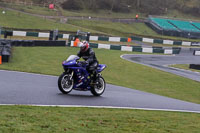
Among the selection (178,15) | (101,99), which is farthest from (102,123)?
(178,15)

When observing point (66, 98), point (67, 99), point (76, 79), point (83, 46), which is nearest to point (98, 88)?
point (76, 79)

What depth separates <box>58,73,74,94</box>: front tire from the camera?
1154 cm

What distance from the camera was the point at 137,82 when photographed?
66.2ft

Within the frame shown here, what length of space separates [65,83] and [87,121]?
12.4ft

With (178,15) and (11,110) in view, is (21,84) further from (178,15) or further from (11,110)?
(178,15)

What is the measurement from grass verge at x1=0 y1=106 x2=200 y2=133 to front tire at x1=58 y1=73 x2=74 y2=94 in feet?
6.86

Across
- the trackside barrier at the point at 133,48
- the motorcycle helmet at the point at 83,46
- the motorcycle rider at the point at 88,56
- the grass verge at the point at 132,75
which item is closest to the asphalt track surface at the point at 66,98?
the motorcycle rider at the point at 88,56

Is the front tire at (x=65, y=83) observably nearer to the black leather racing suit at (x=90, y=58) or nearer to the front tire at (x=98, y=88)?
the black leather racing suit at (x=90, y=58)

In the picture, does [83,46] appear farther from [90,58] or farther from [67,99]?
[67,99]

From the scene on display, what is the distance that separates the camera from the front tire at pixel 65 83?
11.5m

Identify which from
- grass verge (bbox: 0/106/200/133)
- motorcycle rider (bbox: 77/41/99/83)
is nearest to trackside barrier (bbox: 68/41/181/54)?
motorcycle rider (bbox: 77/41/99/83)

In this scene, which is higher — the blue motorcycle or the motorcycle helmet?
the motorcycle helmet

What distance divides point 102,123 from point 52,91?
4477 mm

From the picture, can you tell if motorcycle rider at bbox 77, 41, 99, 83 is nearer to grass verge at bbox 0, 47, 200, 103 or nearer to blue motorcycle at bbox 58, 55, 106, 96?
blue motorcycle at bbox 58, 55, 106, 96
